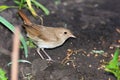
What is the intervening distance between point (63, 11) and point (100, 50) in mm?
1344

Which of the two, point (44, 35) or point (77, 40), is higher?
point (44, 35)

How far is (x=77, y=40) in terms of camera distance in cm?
462

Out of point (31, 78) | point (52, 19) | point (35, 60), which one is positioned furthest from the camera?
point (52, 19)

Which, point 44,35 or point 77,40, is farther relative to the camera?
point 77,40

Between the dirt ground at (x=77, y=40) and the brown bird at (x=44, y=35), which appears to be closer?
the dirt ground at (x=77, y=40)

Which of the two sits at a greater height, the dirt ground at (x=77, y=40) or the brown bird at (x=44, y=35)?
the brown bird at (x=44, y=35)

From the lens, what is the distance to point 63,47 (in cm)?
448

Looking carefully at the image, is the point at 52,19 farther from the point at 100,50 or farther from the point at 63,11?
the point at 100,50

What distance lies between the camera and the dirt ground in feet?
12.6

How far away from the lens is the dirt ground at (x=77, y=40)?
151 inches

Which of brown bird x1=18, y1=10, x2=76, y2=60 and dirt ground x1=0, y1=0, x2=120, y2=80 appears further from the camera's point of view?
brown bird x1=18, y1=10, x2=76, y2=60

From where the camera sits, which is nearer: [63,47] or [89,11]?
[63,47]

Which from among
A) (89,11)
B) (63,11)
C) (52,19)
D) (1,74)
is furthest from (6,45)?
(89,11)

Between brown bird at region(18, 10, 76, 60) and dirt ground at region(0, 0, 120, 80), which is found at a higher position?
brown bird at region(18, 10, 76, 60)
